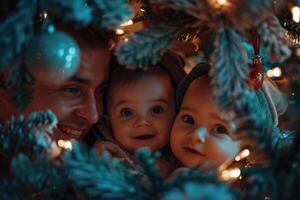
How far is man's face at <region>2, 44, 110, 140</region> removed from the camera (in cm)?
72

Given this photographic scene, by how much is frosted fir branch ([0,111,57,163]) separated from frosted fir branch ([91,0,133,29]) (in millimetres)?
141

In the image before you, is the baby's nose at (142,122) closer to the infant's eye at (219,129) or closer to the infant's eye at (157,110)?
the infant's eye at (157,110)

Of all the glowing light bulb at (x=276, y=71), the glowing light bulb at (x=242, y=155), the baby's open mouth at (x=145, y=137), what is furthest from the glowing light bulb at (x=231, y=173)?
the glowing light bulb at (x=276, y=71)

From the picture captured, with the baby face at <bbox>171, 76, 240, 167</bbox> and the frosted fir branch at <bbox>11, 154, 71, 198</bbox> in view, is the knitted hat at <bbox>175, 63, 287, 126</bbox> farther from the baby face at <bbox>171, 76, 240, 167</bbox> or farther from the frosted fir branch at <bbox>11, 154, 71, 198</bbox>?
the frosted fir branch at <bbox>11, 154, 71, 198</bbox>

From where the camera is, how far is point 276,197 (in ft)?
1.34

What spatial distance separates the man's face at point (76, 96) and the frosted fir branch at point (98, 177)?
10.5 inches

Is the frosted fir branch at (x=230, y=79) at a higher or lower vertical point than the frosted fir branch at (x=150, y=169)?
higher

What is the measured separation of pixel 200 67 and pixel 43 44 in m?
0.33

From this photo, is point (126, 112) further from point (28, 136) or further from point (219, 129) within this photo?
point (28, 136)

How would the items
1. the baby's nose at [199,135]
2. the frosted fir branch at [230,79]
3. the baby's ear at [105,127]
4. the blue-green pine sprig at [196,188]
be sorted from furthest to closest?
the baby's ear at [105,127] < the baby's nose at [199,135] < the frosted fir branch at [230,79] < the blue-green pine sprig at [196,188]

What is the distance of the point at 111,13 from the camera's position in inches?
20.2

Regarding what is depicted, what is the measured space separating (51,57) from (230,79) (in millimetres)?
217

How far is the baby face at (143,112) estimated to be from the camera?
2.57 feet

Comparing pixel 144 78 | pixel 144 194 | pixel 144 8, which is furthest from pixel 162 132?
pixel 144 194
